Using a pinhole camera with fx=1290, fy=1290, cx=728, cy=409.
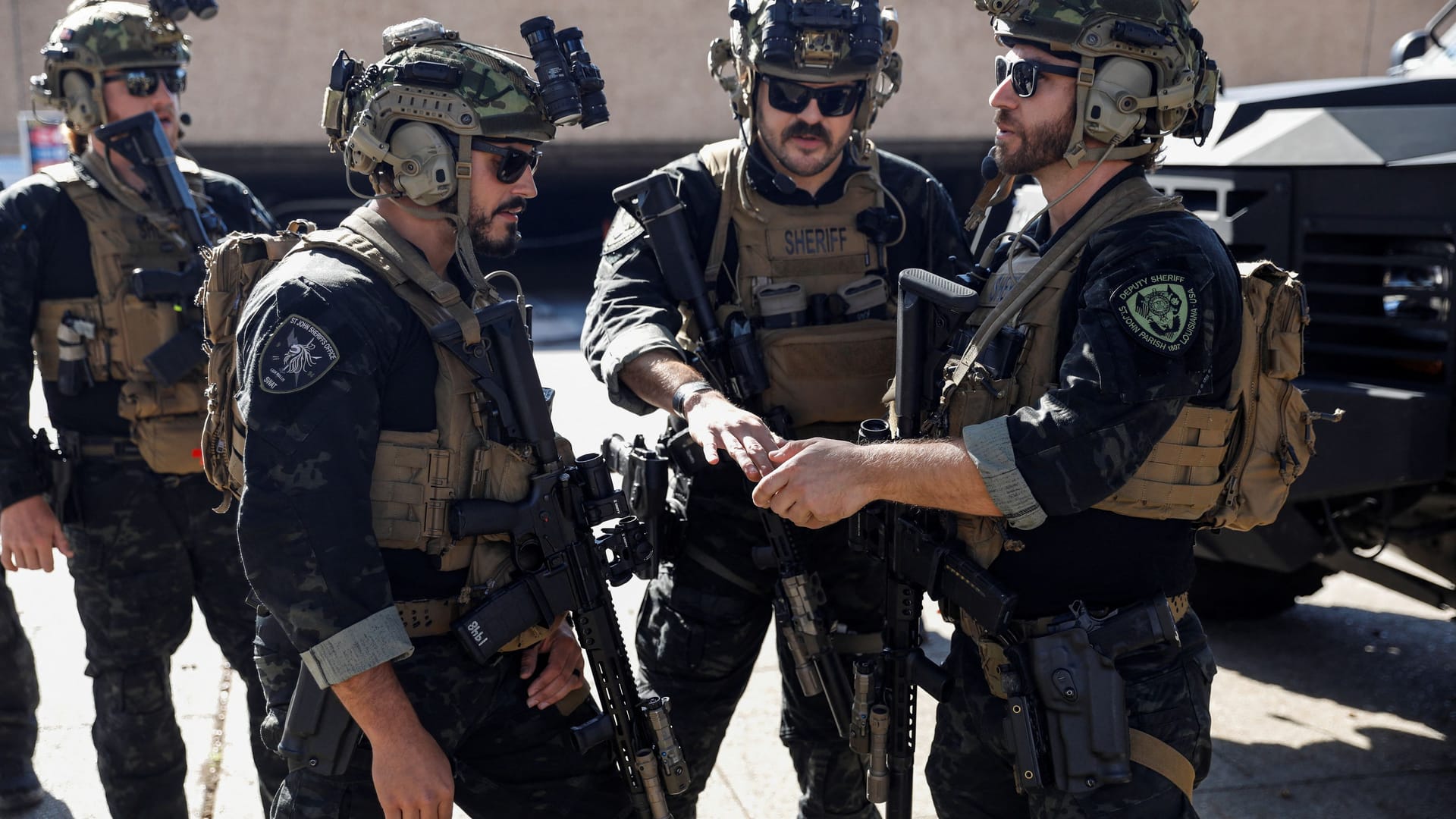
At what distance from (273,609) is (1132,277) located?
1.69m

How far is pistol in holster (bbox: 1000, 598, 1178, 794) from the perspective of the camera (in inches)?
96.4

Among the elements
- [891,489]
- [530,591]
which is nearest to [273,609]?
[530,591]

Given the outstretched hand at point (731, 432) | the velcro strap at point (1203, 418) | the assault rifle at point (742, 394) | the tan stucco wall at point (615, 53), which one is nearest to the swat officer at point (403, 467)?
the outstretched hand at point (731, 432)

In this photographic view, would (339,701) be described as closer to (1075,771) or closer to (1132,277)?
(1075,771)

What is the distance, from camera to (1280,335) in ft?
8.59

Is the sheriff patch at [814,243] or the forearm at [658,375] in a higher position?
the sheriff patch at [814,243]

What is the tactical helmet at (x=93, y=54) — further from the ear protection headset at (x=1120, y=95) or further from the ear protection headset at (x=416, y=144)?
the ear protection headset at (x=1120, y=95)

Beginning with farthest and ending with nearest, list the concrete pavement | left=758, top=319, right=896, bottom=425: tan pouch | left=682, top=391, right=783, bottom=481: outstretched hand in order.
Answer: the concrete pavement → left=758, top=319, right=896, bottom=425: tan pouch → left=682, top=391, right=783, bottom=481: outstretched hand

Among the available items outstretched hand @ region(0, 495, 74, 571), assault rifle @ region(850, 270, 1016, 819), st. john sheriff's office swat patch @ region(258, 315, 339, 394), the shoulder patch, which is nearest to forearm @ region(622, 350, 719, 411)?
the shoulder patch

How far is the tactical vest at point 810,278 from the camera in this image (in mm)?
3365

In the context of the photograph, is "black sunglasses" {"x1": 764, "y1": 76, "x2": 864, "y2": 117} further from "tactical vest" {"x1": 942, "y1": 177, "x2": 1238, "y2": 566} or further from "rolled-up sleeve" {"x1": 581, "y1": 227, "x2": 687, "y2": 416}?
"tactical vest" {"x1": 942, "y1": 177, "x2": 1238, "y2": 566}

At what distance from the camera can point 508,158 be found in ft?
8.82

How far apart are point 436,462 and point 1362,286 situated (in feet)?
10.5

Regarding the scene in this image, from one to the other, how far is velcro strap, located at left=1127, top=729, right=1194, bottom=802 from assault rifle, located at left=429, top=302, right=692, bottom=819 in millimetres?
921
